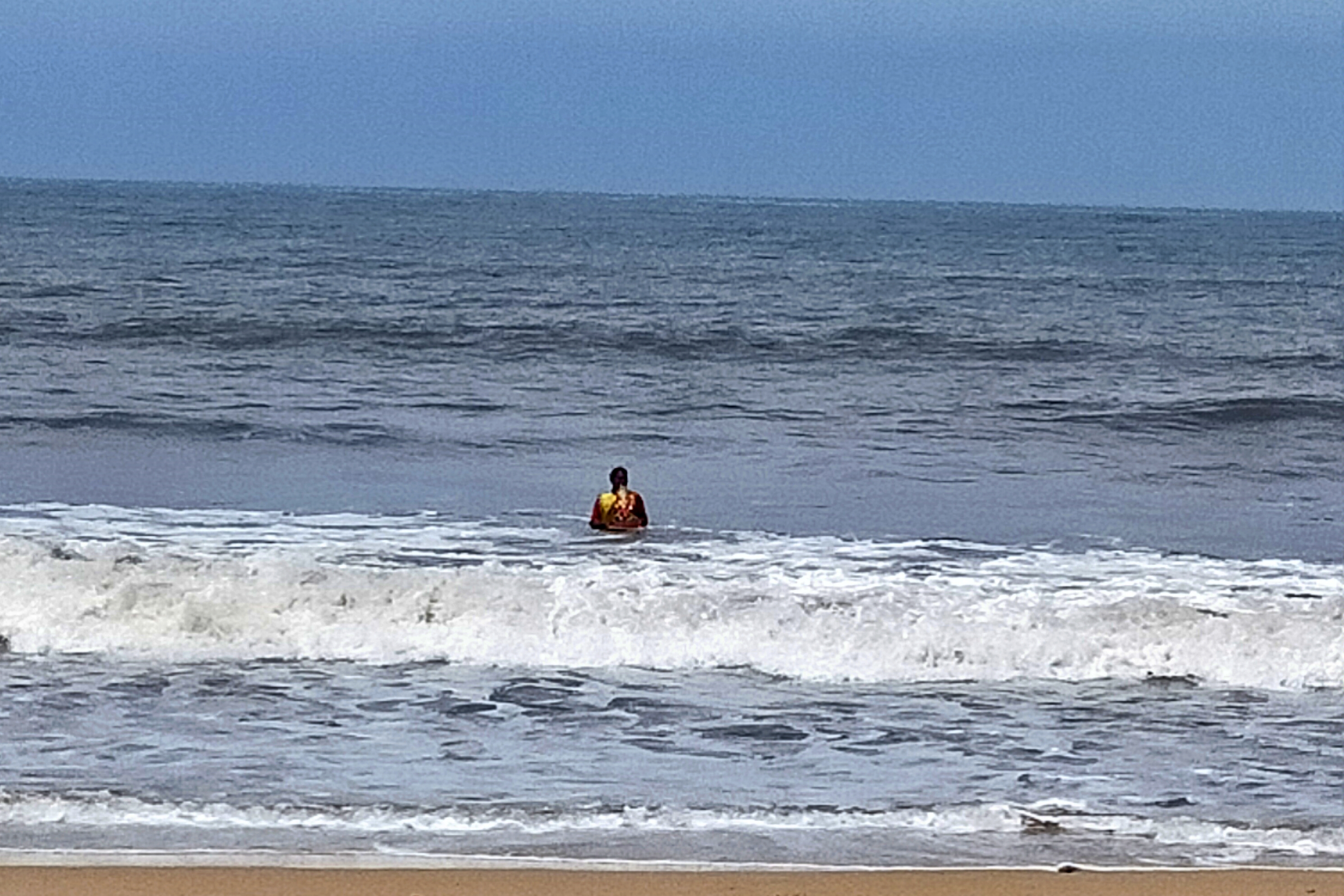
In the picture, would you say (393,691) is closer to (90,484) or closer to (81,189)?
(90,484)

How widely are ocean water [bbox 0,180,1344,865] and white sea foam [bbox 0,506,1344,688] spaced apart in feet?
0.11

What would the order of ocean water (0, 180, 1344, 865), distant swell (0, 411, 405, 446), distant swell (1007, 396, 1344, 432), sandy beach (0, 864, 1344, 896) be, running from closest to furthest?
sandy beach (0, 864, 1344, 896), ocean water (0, 180, 1344, 865), distant swell (0, 411, 405, 446), distant swell (1007, 396, 1344, 432)

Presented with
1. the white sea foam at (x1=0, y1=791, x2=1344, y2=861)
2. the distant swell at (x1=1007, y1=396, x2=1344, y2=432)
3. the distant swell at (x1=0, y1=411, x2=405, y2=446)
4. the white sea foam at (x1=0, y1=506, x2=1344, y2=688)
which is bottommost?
the white sea foam at (x1=0, y1=791, x2=1344, y2=861)

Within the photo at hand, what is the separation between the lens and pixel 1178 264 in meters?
57.7

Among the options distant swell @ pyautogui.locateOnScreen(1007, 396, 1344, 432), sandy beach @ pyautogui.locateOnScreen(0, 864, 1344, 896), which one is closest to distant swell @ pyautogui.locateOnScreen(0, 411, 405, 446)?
distant swell @ pyautogui.locateOnScreen(1007, 396, 1344, 432)

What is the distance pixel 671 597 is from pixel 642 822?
393 centimetres

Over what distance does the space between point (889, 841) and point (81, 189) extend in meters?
137

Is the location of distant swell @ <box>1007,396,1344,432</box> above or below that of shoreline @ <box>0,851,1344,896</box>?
above

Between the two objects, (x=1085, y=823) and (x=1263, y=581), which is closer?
(x=1085, y=823)

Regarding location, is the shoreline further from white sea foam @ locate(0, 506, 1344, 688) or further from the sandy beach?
white sea foam @ locate(0, 506, 1344, 688)

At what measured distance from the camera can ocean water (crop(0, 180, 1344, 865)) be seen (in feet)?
24.5

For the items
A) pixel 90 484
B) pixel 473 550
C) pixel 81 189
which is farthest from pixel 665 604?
pixel 81 189

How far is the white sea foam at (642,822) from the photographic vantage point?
7.08m

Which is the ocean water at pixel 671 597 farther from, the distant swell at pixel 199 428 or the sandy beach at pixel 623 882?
the sandy beach at pixel 623 882
